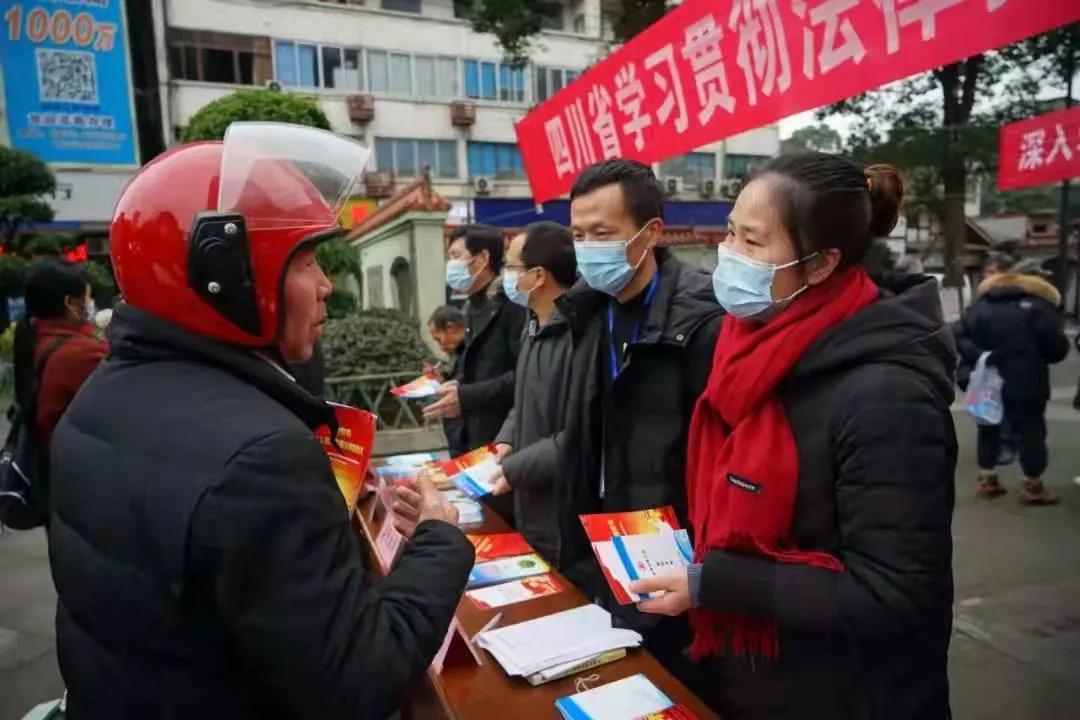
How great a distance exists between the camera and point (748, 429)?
4.37 feet

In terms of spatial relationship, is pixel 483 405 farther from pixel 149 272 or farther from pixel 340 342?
pixel 340 342

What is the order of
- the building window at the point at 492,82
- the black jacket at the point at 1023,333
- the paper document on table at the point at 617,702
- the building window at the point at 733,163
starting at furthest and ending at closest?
the building window at the point at 733,163 < the building window at the point at 492,82 < the black jacket at the point at 1023,333 < the paper document on table at the point at 617,702

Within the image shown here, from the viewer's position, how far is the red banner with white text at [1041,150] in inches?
283

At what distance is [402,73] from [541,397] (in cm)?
2183

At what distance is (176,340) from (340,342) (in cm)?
548

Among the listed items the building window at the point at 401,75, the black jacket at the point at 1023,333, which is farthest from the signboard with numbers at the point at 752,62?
the building window at the point at 401,75

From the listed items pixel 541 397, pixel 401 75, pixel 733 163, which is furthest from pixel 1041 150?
pixel 733 163

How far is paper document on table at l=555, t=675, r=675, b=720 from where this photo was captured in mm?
1320

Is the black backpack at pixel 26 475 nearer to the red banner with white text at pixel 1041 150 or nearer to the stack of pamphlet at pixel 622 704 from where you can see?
the stack of pamphlet at pixel 622 704

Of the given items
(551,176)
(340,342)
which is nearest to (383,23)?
(340,342)

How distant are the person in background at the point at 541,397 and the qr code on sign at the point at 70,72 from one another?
22.5 ft

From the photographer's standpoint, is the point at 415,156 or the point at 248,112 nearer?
the point at 248,112

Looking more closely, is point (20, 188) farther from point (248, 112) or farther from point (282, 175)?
point (282, 175)

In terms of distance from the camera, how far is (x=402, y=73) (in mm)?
21984
